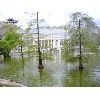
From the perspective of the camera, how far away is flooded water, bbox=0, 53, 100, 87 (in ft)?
14.3

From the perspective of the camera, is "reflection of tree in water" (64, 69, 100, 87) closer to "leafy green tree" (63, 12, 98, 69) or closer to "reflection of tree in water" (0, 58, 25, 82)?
"leafy green tree" (63, 12, 98, 69)

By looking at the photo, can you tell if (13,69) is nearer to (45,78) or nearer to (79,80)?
(45,78)

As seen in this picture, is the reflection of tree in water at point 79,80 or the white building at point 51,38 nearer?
the reflection of tree in water at point 79,80

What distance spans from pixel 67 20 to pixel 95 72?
589 mm

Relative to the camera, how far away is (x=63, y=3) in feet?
14.5

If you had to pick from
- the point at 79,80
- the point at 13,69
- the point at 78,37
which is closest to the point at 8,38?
the point at 13,69

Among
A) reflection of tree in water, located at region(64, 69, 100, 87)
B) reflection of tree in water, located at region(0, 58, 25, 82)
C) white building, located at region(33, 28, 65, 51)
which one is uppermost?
white building, located at region(33, 28, 65, 51)

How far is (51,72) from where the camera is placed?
4465 mm

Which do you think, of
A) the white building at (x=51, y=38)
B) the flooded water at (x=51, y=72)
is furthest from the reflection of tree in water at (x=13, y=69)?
the white building at (x=51, y=38)

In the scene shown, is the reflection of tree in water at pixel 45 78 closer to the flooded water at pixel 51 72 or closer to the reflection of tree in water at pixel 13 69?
the flooded water at pixel 51 72

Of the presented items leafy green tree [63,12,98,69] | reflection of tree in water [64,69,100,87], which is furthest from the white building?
reflection of tree in water [64,69,100,87]

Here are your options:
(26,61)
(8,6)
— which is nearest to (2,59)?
(26,61)

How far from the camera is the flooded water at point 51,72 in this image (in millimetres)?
4363
